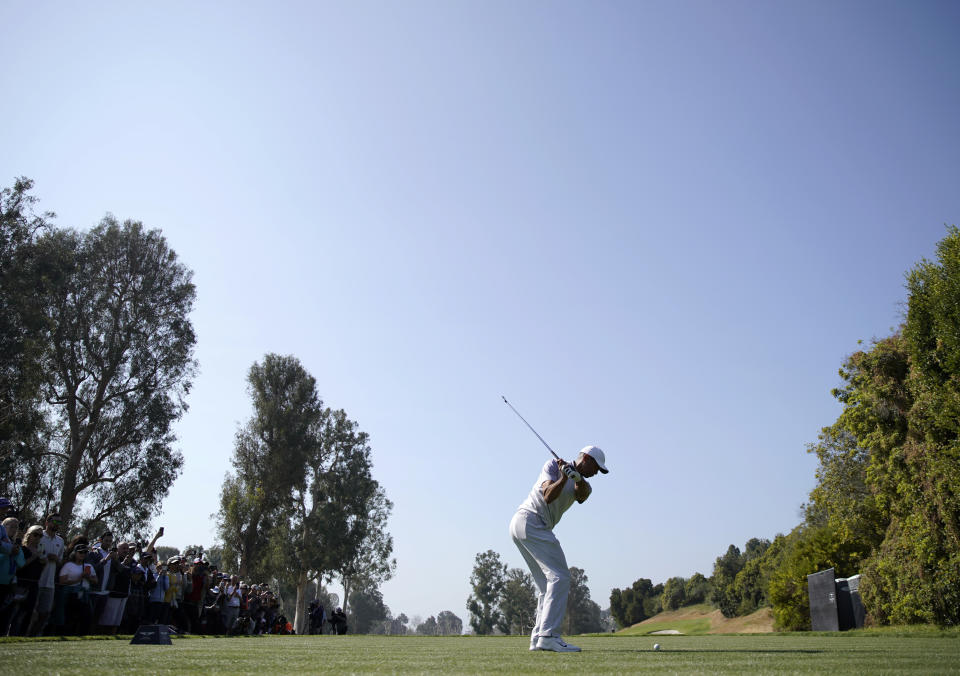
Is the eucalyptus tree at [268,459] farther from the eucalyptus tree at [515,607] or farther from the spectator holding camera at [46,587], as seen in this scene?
the eucalyptus tree at [515,607]

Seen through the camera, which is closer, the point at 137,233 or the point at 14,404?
the point at 14,404

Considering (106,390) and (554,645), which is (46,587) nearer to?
(554,645)

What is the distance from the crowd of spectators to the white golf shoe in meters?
8.06

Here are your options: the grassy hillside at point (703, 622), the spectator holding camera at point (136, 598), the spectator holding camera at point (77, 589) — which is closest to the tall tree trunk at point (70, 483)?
the spectator holding camera at point (136, 598)

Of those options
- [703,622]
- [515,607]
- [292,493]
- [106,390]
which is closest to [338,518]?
[292,493]

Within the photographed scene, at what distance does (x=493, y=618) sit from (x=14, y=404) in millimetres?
100542

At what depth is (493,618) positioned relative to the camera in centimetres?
11506

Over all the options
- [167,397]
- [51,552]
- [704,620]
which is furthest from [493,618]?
[51,552]

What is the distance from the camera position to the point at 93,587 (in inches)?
533

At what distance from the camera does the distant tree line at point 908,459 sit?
20953mm

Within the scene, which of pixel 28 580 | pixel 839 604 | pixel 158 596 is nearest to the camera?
pixel 28 580

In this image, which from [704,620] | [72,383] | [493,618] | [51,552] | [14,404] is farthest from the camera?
[493,618]

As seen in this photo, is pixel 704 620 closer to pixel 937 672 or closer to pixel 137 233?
pixel 137 233

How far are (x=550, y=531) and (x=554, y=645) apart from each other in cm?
115
